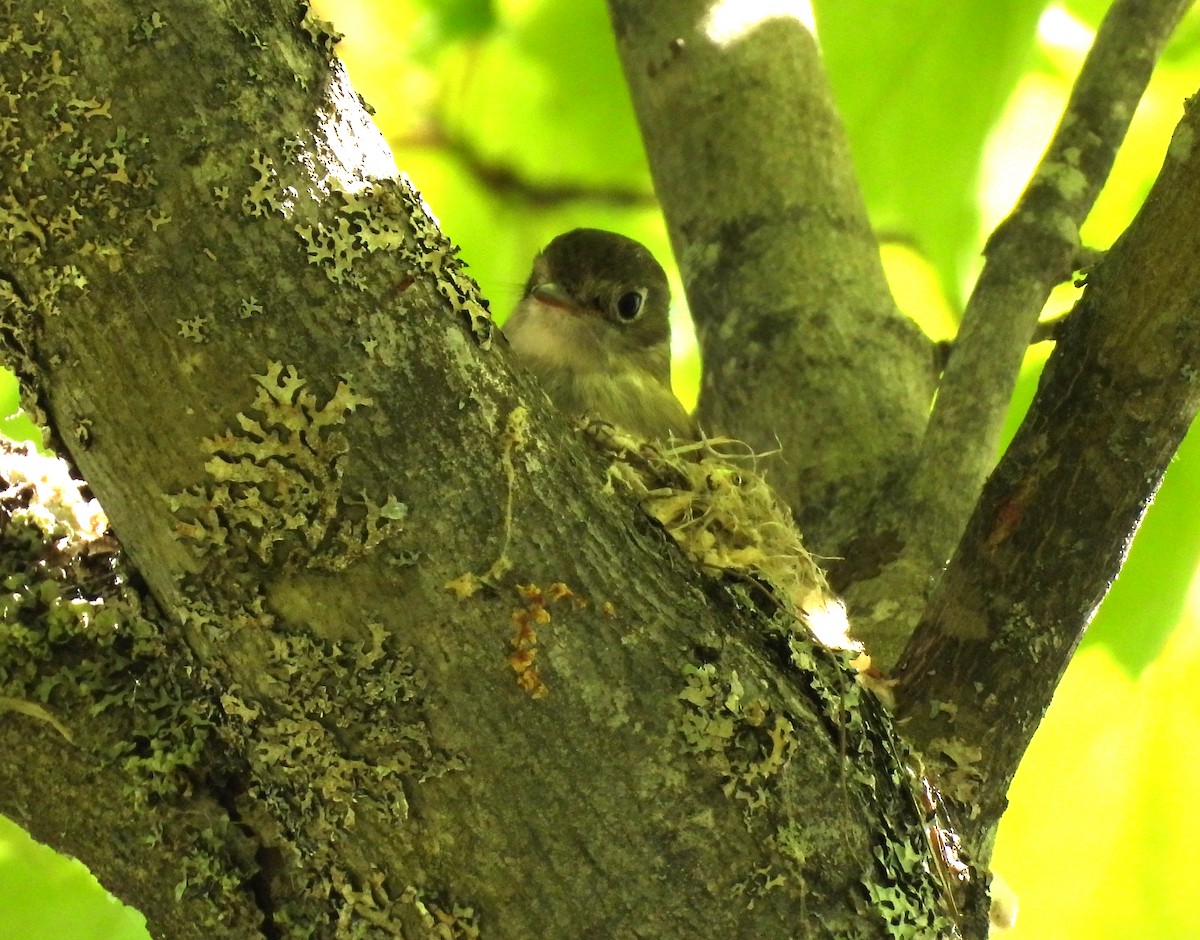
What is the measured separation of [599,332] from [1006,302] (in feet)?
3.72

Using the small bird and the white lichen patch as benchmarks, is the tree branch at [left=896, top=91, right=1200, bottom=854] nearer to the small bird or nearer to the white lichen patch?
the white lichen patch

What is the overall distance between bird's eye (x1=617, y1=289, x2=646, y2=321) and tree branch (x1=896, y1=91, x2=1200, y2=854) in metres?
1.61

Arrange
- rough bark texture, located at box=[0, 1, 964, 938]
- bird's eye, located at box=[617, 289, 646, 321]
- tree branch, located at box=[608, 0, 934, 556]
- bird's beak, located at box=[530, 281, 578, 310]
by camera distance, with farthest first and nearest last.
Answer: bird's eye, located at box=[617, 289, 646, 321] < bird's beak, located at box=[530, 281, 578, 310] < tree branch, located at box=[608, 0, 934, 556] < rough bark texture, located at box=[0, 1, 964, 938]

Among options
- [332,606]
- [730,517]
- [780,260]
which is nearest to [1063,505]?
[730,517]

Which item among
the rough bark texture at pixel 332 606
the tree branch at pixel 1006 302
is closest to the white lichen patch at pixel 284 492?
the rough bark texture at pixel 332 606

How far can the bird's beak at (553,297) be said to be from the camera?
A: 3.27 meters

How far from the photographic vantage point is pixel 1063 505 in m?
1.86

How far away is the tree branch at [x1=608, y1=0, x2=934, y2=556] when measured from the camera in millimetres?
2771

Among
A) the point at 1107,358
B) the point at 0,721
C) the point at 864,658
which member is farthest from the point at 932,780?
the point at 0,721

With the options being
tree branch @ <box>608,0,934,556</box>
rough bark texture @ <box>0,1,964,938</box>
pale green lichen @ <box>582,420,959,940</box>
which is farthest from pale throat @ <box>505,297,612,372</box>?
rough bark texture @ <box>0,1,964,938</box>

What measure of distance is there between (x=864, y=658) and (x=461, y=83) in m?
2.11

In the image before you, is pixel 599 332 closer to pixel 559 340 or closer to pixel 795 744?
pixel 559 340

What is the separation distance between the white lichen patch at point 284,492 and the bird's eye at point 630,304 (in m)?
2.03

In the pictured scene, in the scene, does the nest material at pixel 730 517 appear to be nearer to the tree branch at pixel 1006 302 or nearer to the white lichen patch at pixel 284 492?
the tree branch at pixel 1006 302
